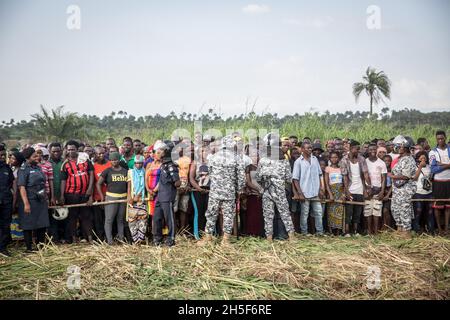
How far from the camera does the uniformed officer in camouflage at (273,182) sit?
7.26 m

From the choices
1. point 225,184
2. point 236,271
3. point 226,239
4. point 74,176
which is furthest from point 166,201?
point 236,271

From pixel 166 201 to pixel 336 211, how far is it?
10.7 feet

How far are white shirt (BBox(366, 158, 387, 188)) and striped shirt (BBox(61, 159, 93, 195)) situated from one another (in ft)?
17.5

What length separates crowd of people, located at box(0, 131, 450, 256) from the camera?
7012 millimetres

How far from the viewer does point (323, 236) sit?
25.5 feet

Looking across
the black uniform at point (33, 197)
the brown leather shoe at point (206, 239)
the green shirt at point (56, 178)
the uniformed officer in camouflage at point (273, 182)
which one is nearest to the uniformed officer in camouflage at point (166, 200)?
the brown leather shoe at point (206, 239)

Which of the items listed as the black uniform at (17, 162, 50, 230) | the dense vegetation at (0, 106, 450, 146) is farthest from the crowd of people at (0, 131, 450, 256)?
the dense vegetation at (0, 106, 450, 146)

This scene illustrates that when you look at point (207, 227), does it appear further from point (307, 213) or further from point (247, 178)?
point (307, 213)

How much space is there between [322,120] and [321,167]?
→ 845 cm

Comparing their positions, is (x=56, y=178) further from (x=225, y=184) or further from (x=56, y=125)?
(x=56, y=125)

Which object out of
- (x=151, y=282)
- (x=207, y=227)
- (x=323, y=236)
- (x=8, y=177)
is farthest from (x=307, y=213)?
(x=8, y=177)

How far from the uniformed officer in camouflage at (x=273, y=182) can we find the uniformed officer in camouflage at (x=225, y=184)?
43cm

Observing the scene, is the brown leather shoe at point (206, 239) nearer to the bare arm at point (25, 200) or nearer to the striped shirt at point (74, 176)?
the striped shirt at point (74, 176)
